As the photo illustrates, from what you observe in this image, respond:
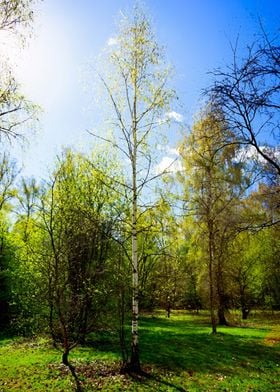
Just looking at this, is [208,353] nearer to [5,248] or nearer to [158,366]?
[158,366]

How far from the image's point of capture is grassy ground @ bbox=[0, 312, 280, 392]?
9.48 m

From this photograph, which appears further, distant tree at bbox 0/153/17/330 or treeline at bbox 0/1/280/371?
distant tree at bbox 0/153/17/330

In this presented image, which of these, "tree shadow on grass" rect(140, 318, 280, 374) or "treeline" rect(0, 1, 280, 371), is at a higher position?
"treeline" rect(0, 1, 280, 371)

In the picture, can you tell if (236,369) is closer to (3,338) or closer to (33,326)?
(33,326)

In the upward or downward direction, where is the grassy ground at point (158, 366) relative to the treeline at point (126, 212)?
downward

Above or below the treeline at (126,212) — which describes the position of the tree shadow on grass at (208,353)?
below

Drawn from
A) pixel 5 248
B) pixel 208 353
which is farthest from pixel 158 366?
pixel 5 248

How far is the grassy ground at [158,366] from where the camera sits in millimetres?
9484

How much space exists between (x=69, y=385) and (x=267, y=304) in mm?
35335

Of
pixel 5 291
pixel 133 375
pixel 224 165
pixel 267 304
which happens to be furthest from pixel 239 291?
pixel 133 375

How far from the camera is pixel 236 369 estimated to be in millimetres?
11438

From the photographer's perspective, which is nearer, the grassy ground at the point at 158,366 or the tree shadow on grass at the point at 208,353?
the grassy ground at the point at 158,366

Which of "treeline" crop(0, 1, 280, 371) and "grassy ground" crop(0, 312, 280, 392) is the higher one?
"treeline" crop(0, 1, 280, 371)

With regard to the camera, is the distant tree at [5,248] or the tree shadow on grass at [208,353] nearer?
the tree shadow on grass at [208,353]
